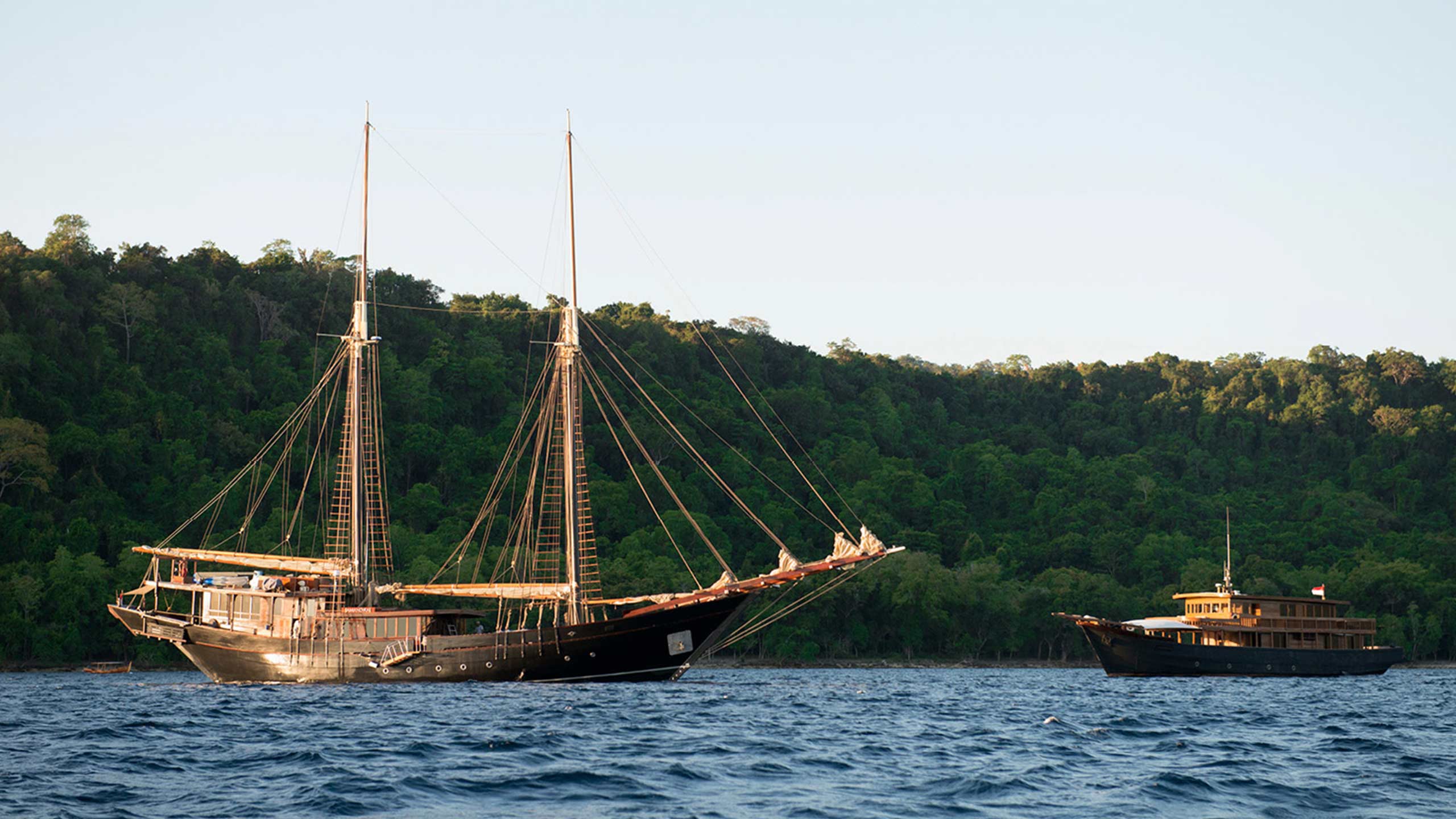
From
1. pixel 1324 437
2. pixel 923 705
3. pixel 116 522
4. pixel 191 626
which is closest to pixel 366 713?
pixel 923 705

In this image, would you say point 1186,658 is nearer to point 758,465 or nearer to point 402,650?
point 402,650

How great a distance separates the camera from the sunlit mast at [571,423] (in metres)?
61.8

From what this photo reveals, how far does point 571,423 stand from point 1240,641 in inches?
2112

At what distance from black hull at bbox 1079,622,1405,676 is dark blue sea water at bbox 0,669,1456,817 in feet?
110

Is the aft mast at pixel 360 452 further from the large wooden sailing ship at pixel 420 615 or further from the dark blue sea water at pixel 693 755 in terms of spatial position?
the dark blue sea water at pixel 693 755

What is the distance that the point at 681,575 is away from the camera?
125m

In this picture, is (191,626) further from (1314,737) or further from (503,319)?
(503,319)

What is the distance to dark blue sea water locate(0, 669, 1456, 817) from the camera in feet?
81.7

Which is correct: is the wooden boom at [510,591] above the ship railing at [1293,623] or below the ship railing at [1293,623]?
above

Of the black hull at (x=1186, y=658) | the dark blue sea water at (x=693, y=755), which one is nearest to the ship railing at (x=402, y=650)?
the dark blue sea water at (x=693, y=755)

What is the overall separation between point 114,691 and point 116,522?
56.2 m

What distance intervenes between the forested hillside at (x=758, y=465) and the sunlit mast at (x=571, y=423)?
50350mm

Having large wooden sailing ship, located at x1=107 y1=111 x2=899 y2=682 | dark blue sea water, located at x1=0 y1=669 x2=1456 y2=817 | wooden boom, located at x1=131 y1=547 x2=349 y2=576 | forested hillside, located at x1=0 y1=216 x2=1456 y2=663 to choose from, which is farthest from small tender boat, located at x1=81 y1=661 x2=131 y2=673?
dark blue sea water, located at x1=0 y1=669 x2=1456 y2=817

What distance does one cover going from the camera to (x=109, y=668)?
96.1m
